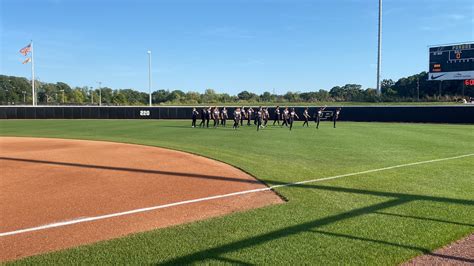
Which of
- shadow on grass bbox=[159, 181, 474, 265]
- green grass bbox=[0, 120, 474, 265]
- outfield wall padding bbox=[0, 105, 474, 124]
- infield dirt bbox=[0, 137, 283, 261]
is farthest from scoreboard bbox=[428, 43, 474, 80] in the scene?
shadow on grass bbox=[159, 181, 474, 265]

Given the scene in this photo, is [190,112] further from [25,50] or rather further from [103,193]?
[103,193]

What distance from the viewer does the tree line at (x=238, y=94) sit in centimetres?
5238

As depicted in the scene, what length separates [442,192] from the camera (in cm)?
746

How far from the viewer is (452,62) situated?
3566 centimetres

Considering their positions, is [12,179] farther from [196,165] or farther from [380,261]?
[380,261]

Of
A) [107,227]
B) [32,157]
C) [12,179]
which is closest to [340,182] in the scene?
[107,227]

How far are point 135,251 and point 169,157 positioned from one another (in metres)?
8.58

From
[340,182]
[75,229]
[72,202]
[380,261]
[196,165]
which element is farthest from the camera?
[196,165]

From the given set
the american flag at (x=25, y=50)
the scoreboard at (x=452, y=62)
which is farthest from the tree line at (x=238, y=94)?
the american flag at (x=25, y=50)

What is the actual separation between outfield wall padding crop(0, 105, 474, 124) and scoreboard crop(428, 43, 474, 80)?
10.2ft

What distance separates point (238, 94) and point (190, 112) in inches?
1851

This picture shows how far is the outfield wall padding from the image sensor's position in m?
35.7

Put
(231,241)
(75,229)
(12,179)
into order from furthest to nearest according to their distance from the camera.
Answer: (12,179) → (75,229) → (231,241)

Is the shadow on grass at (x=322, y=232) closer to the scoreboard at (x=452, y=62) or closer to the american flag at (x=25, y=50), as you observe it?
the scoreboard at (x=452, y=62)
